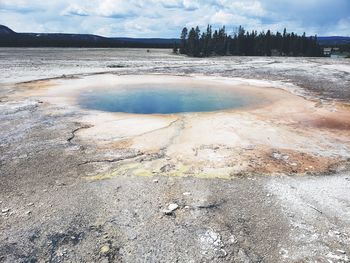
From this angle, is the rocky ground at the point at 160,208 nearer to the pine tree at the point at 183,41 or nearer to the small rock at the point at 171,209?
the small rock at the point at 171,209

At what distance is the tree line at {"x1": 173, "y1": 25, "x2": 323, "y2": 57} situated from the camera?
6694 centimetres

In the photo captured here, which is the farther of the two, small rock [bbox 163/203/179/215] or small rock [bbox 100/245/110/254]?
small rock [bbox 163/203/179/215]

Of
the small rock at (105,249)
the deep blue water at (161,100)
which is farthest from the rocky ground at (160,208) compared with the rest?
the deep blue water at (161,100)

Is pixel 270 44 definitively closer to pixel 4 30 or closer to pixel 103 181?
pixel 103 181

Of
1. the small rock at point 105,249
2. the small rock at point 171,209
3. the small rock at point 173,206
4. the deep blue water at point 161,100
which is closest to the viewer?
the small rock at point 105,249

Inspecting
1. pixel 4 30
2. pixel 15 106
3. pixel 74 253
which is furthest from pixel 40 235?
pixel 4 30

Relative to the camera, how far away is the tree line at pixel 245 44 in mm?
66938

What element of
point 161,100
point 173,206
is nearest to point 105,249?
point 173,206

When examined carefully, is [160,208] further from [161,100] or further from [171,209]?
[161,100]

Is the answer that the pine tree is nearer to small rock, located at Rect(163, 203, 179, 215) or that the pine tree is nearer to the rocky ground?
the rocky ground

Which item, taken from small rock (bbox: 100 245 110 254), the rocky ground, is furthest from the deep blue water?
small rock (bbox: 100 245 110 254)

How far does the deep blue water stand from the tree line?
4395 centimetres

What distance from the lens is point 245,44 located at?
244ft

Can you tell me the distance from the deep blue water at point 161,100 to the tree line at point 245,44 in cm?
4395
